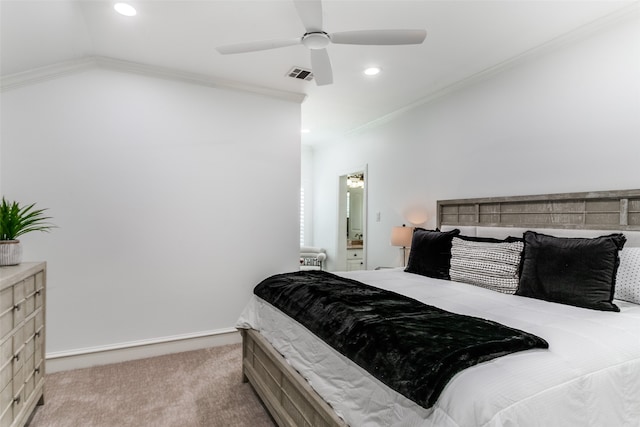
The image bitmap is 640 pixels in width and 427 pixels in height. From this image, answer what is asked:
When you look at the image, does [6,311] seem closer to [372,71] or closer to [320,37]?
[320,37]

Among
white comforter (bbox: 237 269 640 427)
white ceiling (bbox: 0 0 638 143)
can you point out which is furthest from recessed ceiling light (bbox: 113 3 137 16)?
white comforter (bbox: 237 269 640 427)

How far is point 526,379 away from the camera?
114 cm

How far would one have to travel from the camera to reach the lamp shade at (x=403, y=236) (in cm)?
396

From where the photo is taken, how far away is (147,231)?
325cm

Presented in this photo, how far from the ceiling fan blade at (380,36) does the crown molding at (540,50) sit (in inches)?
56.5

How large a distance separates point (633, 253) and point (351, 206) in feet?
17.6

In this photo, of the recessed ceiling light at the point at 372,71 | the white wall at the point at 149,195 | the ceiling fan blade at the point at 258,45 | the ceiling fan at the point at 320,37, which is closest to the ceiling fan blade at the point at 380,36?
the ceiling fan at the point at 320,37

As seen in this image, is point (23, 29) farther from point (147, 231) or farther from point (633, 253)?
point (633, 253)

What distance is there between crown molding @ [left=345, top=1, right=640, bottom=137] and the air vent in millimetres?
1475

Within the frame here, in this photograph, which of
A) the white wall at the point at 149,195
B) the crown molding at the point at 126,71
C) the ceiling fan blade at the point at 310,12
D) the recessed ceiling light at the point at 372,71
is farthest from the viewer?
the recessed ceiling light at the point at 372,71

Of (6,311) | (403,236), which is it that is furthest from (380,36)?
(6,311)

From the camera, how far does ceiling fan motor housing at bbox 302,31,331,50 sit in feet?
6.88

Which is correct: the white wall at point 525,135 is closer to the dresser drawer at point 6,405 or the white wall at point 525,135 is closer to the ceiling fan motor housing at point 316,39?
the ceiling fan motor housing at point 316,39

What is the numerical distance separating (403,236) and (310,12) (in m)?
2.71
